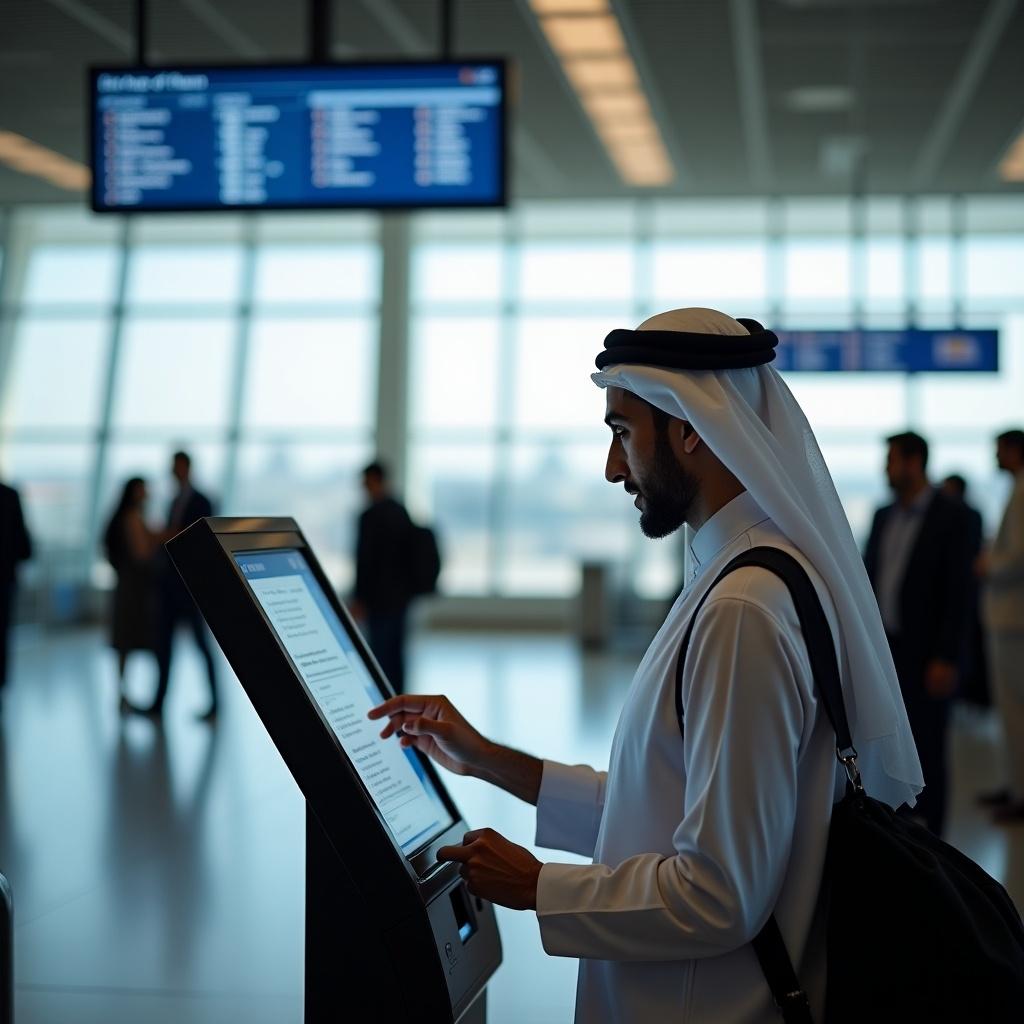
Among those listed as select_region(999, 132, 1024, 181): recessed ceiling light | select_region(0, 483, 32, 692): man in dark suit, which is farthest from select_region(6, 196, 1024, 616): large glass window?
select_region(0, 483, 32, 692): man in dark suit

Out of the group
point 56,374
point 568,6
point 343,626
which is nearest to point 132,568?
point 568,6

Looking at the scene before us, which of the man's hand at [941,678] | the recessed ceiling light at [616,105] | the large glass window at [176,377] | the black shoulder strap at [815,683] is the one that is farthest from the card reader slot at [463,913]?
the large glass window at [176,377]

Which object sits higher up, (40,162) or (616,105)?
(40,162)

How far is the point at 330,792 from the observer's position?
1.78m

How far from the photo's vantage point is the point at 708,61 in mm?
9609

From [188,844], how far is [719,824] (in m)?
4.43

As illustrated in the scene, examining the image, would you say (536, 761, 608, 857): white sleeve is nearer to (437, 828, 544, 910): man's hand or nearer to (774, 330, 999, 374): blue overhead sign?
(437, 828, 544, 910): man's hand

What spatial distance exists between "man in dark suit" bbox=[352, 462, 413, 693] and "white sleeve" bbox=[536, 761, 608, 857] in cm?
614

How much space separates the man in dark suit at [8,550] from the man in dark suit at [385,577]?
2.34 meters

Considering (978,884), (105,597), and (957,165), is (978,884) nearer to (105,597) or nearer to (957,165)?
(957,165)

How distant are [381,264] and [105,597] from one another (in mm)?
5582

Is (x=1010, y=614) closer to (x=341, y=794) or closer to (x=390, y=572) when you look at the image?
(x=390, y=572)

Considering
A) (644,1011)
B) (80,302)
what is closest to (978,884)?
(644,1011)

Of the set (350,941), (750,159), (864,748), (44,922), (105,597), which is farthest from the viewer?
(105,597)
